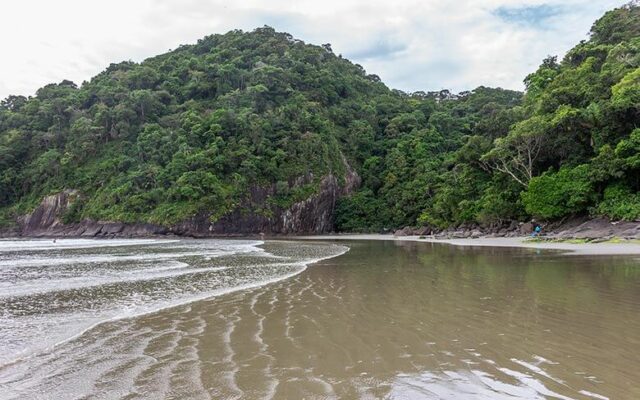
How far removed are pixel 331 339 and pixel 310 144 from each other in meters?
77.6

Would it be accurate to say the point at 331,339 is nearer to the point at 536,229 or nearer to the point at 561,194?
the point at 536,229

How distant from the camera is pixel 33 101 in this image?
93875 mm

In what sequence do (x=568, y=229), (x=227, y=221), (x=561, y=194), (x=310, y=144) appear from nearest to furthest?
Result: (x=568, y=229), (x=561, y=194), (x=227, y=221), (x=310, y=144)

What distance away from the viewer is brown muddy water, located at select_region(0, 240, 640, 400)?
14.7 feet

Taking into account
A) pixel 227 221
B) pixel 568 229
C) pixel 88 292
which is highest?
pixel 227 221

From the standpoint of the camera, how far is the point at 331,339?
21.5ft

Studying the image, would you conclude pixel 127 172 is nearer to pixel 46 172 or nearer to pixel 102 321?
pixel 46 172

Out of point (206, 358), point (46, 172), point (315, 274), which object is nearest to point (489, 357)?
point (206, 358)

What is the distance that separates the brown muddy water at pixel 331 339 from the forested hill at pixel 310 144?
3144 centimetres

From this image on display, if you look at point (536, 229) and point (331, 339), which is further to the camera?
point (536, 229)

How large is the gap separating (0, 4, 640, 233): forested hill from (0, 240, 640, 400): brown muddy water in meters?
31.4

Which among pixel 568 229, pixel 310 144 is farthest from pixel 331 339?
pixel 310 144

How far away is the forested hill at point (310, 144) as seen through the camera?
4094 centimetres

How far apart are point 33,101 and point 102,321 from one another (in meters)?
108
